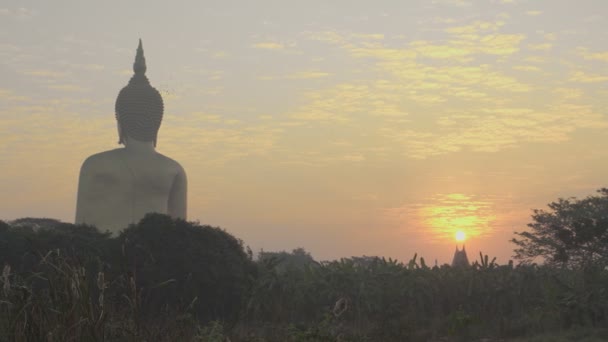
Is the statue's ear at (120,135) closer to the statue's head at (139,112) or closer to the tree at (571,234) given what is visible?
the statue's head at (139,112)

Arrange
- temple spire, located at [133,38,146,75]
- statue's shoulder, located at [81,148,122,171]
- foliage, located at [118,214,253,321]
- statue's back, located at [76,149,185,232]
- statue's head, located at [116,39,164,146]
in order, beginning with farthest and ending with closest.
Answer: temple spire, located at [133,38,146,75] → statue's head, located at [116,39,164,146] → statue's shoulder, located at [81,148,122,171] → statue's back, located at [76,149,185,232] → foliage, located at [118,214,253,321]

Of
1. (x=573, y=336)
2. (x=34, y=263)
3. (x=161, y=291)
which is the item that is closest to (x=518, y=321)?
(x=573, y=336)

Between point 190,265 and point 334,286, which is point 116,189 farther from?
point 334,286

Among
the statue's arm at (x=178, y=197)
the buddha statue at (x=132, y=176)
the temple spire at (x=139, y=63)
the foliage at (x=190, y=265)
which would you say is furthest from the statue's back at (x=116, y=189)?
the foliage at (x=190, y=265)

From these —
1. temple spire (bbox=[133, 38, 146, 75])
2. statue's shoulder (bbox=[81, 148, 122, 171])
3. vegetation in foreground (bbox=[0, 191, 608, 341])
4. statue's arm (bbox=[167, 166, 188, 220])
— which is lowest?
vegetation in foreground (bbox=[0, 191, 608, 341])

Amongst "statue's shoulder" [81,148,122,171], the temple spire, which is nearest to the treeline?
"statue's shoulder" [81,148,122,171]

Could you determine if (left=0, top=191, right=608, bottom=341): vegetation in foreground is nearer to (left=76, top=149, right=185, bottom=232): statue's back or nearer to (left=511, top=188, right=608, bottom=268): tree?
(left=511, top=188, right=608, bottom=268): tree

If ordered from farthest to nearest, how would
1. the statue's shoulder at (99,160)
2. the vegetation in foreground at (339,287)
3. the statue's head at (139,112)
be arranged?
the statue's head at (139,112), the statue's shoulder at (99,160), the vegetation in foreground at (339,287)

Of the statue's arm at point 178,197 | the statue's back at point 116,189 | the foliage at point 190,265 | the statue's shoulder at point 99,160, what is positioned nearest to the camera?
the foliage at point 190,265

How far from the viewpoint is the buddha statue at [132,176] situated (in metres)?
46.4

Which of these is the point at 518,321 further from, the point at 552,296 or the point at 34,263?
the point at 34,263

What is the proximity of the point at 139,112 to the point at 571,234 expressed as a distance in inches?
1003

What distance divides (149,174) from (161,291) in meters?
23.8

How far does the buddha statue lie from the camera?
46438 millimetres
